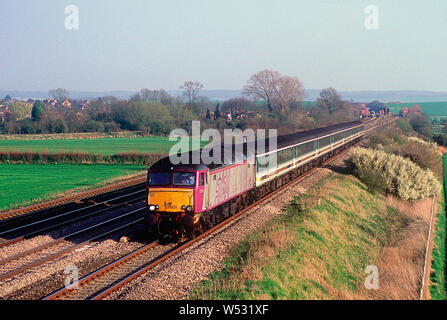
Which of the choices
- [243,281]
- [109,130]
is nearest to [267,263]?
[243,281]

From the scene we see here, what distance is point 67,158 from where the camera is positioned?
1821 inches

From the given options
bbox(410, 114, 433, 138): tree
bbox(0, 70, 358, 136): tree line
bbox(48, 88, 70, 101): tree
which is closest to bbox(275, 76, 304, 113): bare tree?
bbox(0, 70, 358, 136): tree line

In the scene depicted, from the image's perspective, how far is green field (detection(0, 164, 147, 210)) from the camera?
2711 cm

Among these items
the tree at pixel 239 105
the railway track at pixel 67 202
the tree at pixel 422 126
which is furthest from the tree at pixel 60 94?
the railway track at pixel 67 202

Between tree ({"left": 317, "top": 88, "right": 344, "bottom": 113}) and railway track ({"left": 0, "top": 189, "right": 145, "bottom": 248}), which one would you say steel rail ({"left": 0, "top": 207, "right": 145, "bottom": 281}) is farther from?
tree ({"left": 317, "top": 88, "right": 344, "bottom": 113})

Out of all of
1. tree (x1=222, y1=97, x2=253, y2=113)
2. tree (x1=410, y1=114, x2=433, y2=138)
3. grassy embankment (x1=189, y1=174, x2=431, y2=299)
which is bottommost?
grassy embankment (x1=189, y1=174, x2=431, y2=299)

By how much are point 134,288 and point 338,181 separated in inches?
862

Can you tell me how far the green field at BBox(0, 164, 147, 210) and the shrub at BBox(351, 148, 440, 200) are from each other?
1957cm

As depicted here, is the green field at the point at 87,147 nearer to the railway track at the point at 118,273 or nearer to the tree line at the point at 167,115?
the tree line at the point at 167,115

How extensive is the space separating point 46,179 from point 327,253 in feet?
85.7

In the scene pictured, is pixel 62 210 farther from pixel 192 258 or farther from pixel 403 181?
pixel 403 181

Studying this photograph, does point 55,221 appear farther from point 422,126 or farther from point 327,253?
point 422,126

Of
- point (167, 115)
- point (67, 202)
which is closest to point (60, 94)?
point (167, 115)
